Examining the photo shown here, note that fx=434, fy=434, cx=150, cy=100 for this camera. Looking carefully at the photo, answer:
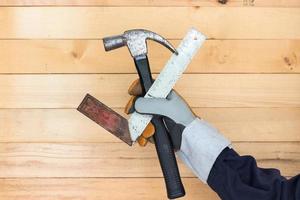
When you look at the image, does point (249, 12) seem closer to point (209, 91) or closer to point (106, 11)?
point (209, 91)

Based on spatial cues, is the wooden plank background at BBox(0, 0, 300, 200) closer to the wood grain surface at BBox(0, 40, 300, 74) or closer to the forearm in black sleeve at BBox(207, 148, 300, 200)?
the wood grain surface at BBox(0, 40, 300, 74)

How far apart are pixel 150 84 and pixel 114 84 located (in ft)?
0.58

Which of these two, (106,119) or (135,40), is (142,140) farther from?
(135,40)

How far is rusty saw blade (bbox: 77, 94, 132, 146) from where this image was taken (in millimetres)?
970

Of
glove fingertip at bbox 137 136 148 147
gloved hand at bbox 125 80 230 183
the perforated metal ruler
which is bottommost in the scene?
glove fingertip at bbox 137 136 148 147

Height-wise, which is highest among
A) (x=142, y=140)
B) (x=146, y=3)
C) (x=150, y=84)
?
(x=146, y=3)

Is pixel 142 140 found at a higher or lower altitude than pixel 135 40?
lower

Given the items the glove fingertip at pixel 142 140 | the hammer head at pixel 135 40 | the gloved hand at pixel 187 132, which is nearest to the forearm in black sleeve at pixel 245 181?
the gloved hand at pixel 187 132

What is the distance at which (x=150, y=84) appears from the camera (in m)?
0.95

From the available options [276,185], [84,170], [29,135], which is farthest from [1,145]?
[276,185]

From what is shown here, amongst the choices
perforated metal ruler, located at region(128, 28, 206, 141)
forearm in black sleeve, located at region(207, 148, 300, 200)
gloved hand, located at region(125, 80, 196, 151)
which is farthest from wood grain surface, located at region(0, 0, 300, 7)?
forearm in black sleeve, located at region(207, 148, 300, 200)

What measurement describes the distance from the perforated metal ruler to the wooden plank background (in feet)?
0.50

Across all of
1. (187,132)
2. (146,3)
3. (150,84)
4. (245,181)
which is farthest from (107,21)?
(245,181)

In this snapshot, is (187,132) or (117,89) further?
(117,89)
